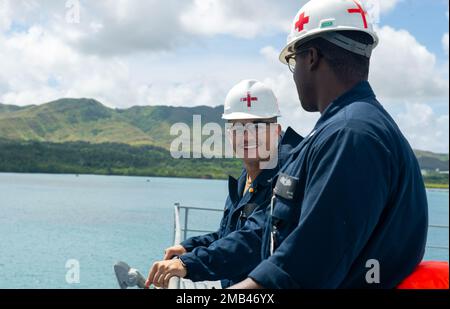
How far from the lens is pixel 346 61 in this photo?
4.79 feet

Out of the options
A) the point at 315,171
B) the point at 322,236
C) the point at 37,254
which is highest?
the point at 315,171

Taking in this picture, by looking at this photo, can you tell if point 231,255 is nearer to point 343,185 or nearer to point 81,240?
point 343,185

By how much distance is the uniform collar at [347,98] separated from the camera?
4.60 feet

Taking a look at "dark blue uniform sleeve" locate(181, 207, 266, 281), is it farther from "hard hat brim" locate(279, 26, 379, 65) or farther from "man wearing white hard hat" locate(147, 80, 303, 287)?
"hard hat brim" locate(279, 26, 379, 65)

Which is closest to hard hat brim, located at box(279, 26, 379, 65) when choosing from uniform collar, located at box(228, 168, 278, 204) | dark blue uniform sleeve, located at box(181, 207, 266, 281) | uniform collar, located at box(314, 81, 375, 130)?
uniform collar, located at box(314, 81, 375, 130)

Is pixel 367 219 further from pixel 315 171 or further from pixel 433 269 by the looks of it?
pixel 433 269

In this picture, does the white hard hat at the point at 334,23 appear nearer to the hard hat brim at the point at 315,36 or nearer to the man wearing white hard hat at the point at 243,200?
the hard hat brim at the point at 315,36

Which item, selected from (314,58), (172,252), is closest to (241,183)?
(172,252)

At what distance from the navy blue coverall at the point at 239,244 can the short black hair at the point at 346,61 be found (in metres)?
0.65

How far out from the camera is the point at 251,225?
2271 mm

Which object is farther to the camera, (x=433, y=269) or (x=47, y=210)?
(x=47, y=210)

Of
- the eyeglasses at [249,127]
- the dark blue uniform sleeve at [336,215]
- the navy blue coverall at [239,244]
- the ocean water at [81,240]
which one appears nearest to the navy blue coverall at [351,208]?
the dark blue uniform sleeve at [336,215]

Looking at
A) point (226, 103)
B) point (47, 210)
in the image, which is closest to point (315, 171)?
point (226, 103)
